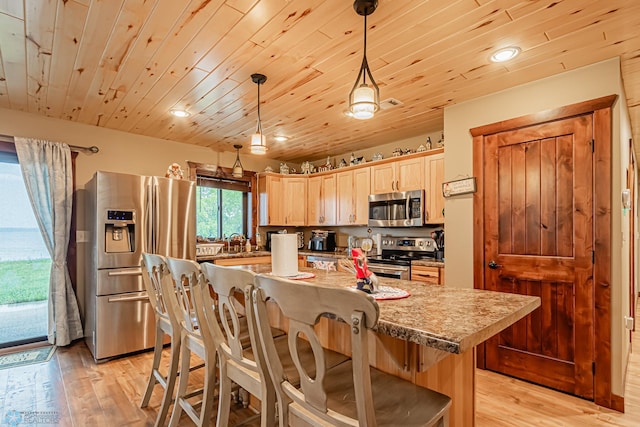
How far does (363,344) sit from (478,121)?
2712 millimetres

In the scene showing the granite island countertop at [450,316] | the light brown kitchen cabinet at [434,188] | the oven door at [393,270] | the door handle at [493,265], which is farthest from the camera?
the light brown kitchen cabinet at [434,188]

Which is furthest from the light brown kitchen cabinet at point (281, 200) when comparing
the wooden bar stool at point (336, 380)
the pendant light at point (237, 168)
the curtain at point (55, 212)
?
the wooden bar stool at point (336, 380)

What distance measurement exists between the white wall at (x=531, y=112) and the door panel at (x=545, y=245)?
0.14 metres

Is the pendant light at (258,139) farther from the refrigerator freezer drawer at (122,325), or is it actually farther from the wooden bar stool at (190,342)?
the refrigerator freezer drawer at (122,325)

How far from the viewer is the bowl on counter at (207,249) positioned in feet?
13.3

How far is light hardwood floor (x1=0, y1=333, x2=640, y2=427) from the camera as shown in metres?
2.09

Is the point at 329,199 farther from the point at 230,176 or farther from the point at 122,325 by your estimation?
the point at 122,325

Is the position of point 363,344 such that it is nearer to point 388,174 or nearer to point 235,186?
point 388,174

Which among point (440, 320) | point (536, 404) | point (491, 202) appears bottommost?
point (536, 404)

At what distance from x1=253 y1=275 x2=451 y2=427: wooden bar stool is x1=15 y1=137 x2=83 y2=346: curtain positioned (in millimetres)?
3301

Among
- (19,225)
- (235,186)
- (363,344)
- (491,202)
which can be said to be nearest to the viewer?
(363,344)

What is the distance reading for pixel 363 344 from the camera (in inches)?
33.0

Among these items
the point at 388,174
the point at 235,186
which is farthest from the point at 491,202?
the point at 235,186

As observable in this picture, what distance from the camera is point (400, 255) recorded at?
4.04 metres
